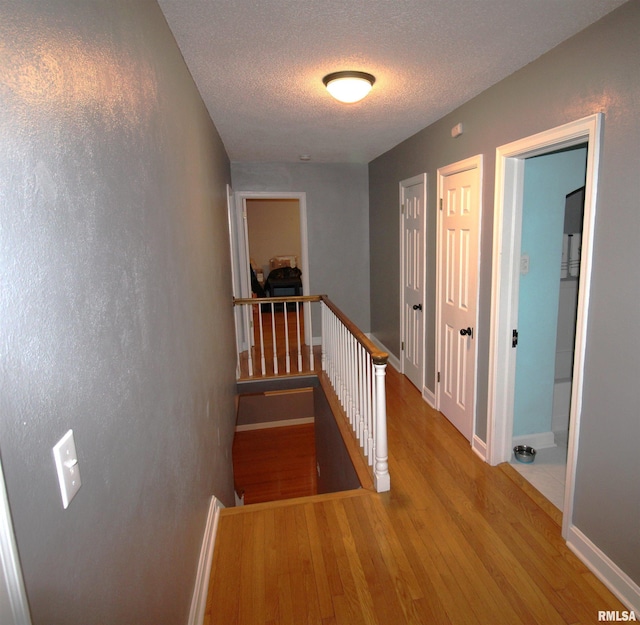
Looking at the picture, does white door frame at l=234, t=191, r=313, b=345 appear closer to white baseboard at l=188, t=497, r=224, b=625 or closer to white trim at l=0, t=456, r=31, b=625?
white baseboard at l=188, t=497, r=224, b=625

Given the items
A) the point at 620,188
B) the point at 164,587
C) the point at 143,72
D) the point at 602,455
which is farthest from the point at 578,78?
the point at 164,587

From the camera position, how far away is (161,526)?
4.34ft

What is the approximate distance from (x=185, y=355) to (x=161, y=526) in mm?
698

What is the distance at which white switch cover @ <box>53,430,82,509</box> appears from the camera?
707 millimetres

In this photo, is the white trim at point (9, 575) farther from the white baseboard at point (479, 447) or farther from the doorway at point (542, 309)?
the white baseboard at point (479, 447)

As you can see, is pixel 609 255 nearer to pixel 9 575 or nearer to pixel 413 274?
pixel 9 575

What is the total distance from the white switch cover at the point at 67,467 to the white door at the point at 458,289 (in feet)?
8.40

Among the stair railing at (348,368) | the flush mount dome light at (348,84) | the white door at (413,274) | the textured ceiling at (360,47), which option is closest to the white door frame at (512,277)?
the textured ceiling at (360,47)

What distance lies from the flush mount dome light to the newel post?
1.47 m

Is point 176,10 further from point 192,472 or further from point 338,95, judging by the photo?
point 192,472

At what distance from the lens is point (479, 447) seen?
285 cm

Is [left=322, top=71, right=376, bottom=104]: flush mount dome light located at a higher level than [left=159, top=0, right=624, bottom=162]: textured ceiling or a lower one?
lower

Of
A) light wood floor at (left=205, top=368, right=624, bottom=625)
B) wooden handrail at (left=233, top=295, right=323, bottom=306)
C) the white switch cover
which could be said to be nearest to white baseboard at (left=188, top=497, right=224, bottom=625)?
light wood floor at (left=205, top=368, right=624, bottom=625)

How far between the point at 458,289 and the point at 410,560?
1.85 meters
